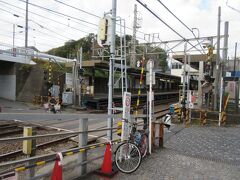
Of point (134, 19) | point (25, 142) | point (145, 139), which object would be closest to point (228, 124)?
point (145, 139)

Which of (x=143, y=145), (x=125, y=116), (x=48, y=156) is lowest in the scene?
(x=143, y=145)

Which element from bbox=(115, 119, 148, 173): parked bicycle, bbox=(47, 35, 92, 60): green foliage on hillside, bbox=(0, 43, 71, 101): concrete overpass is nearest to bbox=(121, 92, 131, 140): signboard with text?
bbox=(115, 119, 148, 173): parked bicycle

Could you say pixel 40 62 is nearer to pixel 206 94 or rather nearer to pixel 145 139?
pixel 206 94

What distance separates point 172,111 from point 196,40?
6.60 m

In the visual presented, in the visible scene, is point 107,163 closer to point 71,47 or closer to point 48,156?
point 48,156

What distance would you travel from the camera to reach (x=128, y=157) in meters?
5.99

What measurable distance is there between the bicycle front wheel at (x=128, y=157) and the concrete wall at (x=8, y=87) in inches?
836

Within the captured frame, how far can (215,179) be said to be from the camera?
225 inches

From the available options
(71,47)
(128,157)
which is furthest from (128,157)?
(71,47)

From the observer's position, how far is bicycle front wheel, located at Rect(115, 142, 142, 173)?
5867mm

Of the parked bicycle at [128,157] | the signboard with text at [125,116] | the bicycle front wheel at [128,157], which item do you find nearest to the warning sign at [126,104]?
the signboard with text at [125,116]

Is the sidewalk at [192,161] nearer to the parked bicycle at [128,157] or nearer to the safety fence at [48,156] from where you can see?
the parked bicycle at [128,157]

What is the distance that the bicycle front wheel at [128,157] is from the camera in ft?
19.2

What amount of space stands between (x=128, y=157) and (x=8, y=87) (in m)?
22.2
